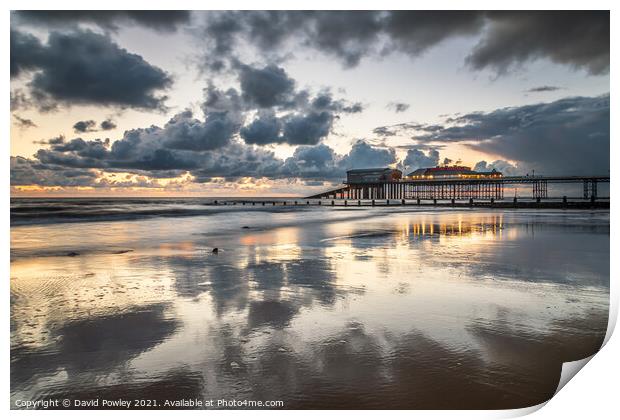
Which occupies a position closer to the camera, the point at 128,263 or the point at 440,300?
the point at 440,300

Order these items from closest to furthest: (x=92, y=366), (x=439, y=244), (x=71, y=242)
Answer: (x=92, y=366) < (x=439, y=244) < (x=71, y=242)

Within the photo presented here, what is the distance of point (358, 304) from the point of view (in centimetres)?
689

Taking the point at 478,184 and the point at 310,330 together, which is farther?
the point at 478,184

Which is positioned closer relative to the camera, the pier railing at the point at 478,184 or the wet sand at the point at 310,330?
the wet sand at the point at 310,330

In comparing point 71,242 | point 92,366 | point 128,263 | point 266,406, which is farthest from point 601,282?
point 71,242

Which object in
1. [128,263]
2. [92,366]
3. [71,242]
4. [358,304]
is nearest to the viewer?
[92,366]

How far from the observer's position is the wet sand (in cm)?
423

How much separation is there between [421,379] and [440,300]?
10.2ft

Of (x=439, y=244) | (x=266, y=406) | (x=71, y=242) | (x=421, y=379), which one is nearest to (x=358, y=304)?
(x=421, y=379)

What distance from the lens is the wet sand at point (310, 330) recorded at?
4.23m

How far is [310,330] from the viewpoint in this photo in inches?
221

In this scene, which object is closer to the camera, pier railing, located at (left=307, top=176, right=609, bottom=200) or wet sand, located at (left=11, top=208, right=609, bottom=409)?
wet sand, located at (left=11, top=208, right=609, bottom=409)
